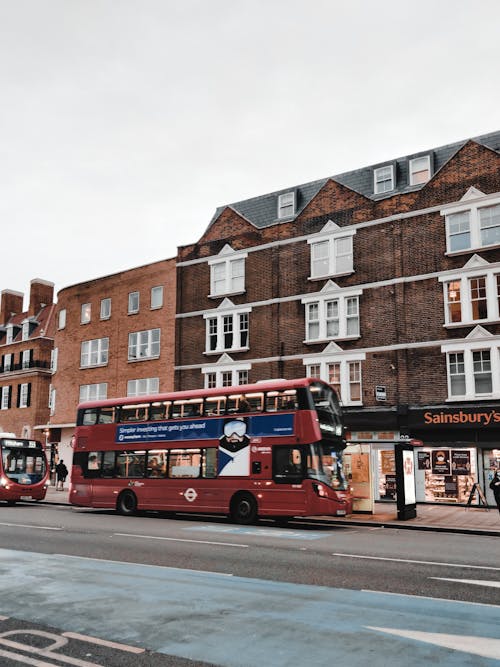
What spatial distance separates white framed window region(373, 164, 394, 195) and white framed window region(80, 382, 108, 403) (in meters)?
19.0

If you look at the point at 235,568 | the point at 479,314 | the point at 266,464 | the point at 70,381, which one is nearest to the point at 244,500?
the point at 266,464

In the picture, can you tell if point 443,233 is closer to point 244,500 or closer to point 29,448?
point 244,500

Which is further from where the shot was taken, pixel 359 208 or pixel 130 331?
pixel 130 331

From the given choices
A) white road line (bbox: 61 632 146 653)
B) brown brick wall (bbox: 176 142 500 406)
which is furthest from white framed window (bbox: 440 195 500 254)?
white road line (bbox: 61 632 146 653)

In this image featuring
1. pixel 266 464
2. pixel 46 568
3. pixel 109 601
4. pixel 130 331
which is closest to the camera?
pixel 109 601

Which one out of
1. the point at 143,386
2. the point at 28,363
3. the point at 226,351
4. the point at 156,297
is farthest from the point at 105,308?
the point at 28,363

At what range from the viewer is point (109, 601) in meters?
7.55

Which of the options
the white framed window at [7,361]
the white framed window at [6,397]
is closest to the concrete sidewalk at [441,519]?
the white framed window at [6,397]

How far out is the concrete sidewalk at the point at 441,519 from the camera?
56.0 ft

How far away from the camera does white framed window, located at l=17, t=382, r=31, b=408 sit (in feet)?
172

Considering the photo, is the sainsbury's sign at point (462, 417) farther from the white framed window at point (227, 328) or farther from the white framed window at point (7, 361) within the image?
the white framed window at point (7, 361)

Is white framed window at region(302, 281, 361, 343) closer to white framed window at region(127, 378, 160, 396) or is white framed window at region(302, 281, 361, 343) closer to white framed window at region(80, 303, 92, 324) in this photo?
white framed window at region(127, 378, 160, 396)

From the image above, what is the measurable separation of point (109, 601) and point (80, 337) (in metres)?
33.1

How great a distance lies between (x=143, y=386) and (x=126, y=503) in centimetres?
1317
